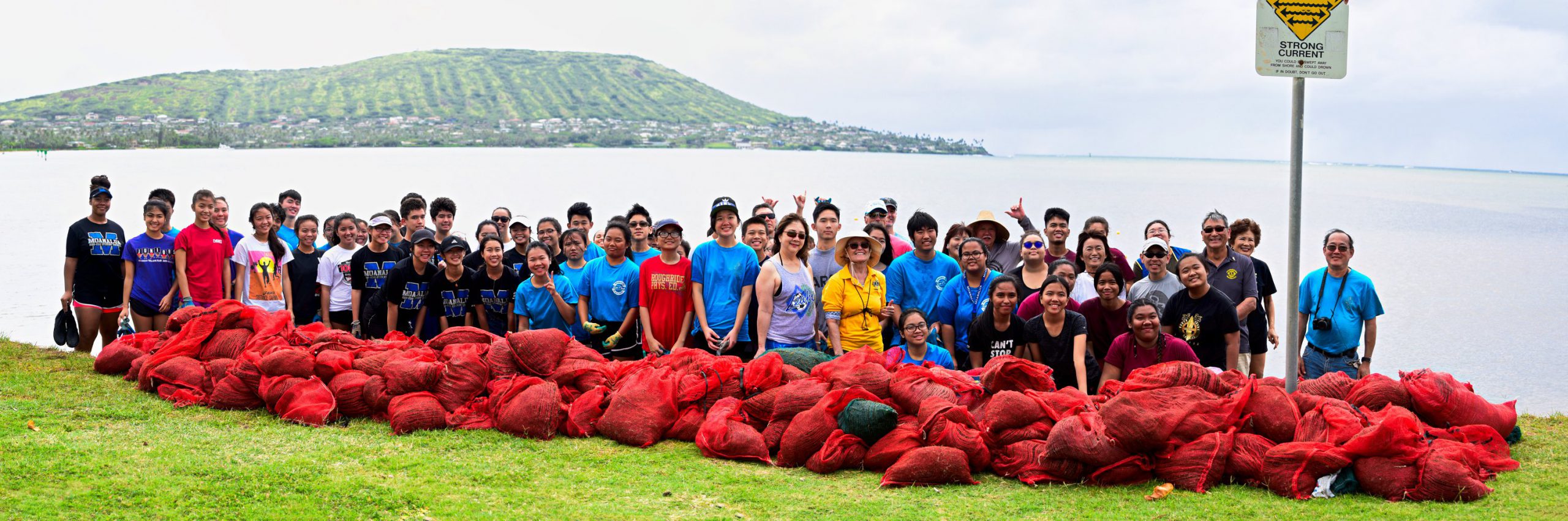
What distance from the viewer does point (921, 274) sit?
8.51 metres

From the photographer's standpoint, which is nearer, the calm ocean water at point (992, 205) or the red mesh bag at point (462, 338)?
the red mesh bag at point (462, 338)

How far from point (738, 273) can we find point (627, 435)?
69.9 inches

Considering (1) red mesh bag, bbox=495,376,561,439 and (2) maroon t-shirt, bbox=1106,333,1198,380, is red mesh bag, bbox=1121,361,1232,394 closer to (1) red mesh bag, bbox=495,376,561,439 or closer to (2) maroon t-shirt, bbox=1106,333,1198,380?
(2) maroon t-shirt, bbox=1106,333,1198,380

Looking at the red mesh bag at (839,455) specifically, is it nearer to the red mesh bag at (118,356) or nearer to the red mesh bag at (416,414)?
the red mesh bag at (416,414)

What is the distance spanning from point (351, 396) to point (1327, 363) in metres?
7.27

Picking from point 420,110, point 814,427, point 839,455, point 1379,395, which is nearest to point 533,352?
point 814,427

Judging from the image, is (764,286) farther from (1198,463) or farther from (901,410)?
(1198,463)

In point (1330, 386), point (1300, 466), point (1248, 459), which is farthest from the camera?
point (1330, 386)

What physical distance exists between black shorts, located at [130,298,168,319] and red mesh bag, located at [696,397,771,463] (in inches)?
241

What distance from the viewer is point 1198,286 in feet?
23.5

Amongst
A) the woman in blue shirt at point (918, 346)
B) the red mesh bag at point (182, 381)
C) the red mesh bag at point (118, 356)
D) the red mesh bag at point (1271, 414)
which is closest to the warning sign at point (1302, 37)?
the red mesh bag at point (1271, 414)

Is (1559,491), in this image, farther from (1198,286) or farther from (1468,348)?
(1468,348)

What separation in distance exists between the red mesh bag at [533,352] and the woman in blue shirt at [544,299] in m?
1.32

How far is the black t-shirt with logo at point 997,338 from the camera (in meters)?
7.27
